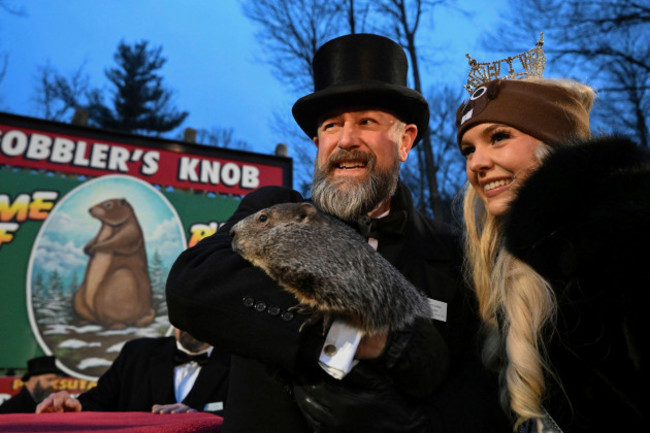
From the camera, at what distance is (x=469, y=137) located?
2.30 m

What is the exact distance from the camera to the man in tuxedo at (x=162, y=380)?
4.67 metres

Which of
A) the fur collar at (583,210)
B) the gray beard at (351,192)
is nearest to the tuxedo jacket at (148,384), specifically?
the gray beard at (351,192)

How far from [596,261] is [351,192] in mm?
1221

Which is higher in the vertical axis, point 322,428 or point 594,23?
point 594,23

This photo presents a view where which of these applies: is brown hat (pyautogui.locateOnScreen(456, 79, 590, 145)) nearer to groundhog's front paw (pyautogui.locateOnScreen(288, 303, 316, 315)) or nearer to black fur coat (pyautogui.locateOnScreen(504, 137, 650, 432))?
black fur coat (pyautogui.locateOnScreen(504, 137, 650, 432))

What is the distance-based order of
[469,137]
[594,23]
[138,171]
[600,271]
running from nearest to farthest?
[600,271] → [469,137] → [138,171] → [594,23]

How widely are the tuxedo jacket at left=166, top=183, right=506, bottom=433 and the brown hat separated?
0.83 meters

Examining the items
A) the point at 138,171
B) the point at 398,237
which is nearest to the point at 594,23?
the point at 138,171

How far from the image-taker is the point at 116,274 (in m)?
7.16

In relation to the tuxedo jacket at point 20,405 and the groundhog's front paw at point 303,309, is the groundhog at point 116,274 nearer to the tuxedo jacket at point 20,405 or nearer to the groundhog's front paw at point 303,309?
the tuxedo jacket at point 20,405

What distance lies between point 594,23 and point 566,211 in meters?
13.8

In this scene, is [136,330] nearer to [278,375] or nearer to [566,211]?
[278,375]

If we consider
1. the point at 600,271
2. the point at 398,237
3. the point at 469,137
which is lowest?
the point at 600,271

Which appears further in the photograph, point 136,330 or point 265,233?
point 136,330
